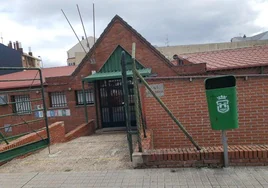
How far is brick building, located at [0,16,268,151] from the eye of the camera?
592 cm

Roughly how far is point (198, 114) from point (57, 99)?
29.2 feet

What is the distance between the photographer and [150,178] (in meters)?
3.65

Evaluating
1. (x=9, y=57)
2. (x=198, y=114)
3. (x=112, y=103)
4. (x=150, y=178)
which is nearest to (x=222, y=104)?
(x=150, y=178)

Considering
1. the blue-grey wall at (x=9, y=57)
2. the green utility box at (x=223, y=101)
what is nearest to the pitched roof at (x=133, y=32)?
the green utility box at (x=223, y=101)

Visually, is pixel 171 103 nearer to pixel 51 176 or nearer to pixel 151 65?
pixel 51 176

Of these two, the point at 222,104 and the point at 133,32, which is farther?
the point at 133,32

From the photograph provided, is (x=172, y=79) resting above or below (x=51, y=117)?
above

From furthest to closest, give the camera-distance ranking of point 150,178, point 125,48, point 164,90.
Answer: point 125,48 < point 164,90 < point 150,178

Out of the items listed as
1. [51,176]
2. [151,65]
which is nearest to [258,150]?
[51,176]

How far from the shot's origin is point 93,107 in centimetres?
1162

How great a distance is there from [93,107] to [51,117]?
278 centimetres

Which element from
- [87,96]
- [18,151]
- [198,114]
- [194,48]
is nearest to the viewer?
[18,151]

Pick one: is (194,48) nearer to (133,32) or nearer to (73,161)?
(133,32)

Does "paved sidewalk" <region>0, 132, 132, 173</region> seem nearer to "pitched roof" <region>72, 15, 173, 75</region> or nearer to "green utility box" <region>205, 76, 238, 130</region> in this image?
"green utility box" <region>205, 76, 238, 130</region>
